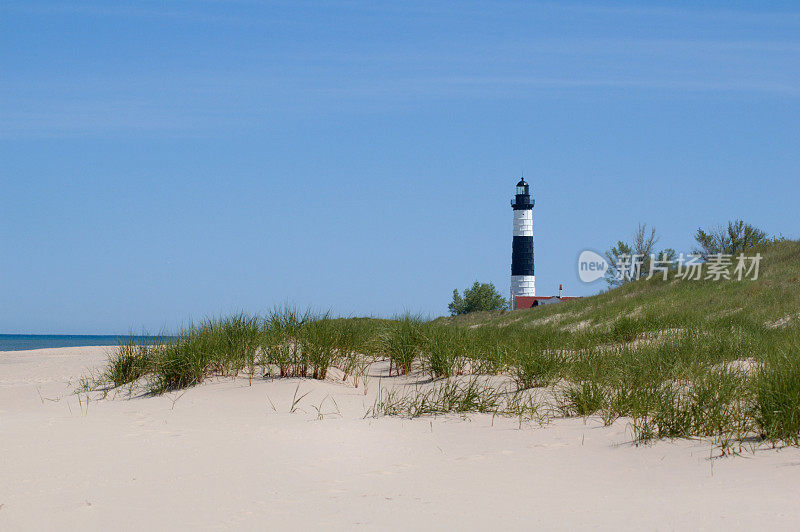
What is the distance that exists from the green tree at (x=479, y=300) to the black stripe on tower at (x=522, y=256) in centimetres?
1484

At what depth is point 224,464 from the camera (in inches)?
192

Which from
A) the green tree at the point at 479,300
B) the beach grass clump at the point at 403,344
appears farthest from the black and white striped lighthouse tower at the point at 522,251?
the beach grass clump at the point at 403,344

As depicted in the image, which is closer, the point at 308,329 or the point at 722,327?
the point at 308,329

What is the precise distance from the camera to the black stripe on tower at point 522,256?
1948 inches

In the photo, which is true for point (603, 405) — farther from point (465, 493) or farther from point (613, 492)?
point (465, 493)

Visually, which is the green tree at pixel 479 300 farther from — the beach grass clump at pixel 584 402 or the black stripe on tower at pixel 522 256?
the beach grass clump at pixel 584 402

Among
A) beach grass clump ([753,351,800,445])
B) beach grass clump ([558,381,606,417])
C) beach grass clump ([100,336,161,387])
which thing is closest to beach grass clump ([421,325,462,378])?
beach grass clump ([558,381,606,417])

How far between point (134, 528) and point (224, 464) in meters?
1.25

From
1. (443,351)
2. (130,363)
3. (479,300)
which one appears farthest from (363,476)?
(479,300)

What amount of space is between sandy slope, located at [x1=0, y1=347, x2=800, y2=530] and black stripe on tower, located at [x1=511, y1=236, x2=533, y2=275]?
43719 mm

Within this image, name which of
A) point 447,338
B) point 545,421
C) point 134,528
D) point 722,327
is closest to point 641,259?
point 722,327

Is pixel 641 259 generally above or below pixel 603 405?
above

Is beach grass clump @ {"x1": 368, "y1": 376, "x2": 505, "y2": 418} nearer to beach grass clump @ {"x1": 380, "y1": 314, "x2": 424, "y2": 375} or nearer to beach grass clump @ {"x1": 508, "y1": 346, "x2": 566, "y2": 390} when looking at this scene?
beach grass clump @ {"x1": 508, "y1": 346, "x2": 566, "y2": 390}

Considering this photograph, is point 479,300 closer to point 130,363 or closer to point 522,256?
point 522,256
